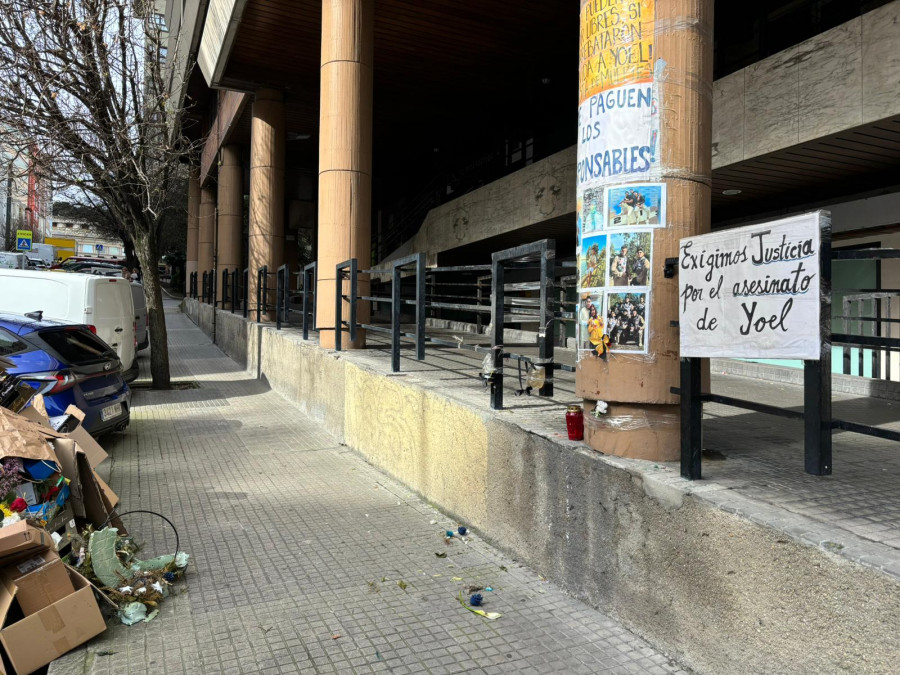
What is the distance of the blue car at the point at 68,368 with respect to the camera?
20.7 feet

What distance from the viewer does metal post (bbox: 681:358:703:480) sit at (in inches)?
116

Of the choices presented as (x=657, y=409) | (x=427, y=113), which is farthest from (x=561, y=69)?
(x=657, y=409)

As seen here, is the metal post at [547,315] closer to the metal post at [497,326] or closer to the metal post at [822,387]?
the metal post at [497,326]

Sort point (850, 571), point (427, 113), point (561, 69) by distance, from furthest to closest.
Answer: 1. point (427, 113)
2. point (561, 69)
3. point (850, 571)

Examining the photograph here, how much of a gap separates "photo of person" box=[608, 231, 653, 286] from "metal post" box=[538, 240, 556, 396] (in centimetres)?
76

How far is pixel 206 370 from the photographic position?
1412 cm

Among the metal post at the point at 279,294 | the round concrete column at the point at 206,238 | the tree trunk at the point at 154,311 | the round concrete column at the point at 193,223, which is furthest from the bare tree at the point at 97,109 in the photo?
the round concrete column at the point at 193,223

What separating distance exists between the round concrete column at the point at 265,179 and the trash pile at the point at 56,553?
12405 mm

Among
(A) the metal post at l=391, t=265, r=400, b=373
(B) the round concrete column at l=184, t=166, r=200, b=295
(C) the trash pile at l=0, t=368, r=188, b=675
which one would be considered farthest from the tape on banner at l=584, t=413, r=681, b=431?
(B) the round concrete column at l=184, t=166, r=200, b=295

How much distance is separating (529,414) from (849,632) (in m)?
2.47

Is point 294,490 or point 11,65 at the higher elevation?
point 11,65

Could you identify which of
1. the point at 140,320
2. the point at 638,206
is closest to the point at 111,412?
the point at 638,206

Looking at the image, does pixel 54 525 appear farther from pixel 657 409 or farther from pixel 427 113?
pixel 427 113

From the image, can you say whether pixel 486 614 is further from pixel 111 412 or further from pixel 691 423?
pixel 111 412
